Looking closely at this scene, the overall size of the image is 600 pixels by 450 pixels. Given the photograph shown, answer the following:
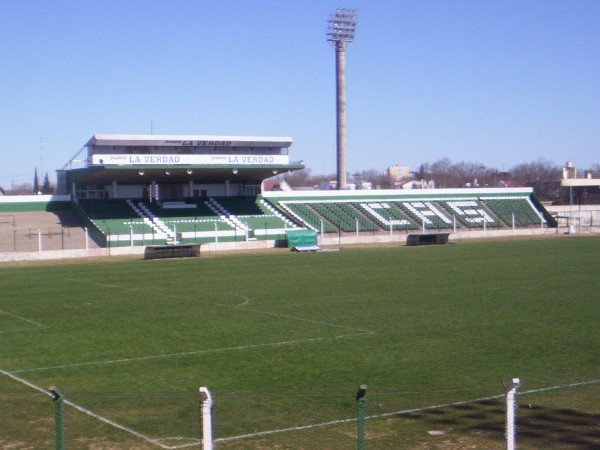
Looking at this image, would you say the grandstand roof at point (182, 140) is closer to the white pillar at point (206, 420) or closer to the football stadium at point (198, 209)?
the football stadium at point (198, 209)

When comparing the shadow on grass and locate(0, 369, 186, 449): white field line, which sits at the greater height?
the shadow on grass

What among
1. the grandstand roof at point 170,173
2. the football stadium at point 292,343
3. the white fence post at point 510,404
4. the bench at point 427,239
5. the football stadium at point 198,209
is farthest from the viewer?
the bench at point 427,239

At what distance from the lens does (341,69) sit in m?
93.8

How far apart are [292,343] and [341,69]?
7639cm

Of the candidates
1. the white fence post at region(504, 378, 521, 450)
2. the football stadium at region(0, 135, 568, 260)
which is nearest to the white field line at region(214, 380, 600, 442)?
the white fence post at region(504, 378, 521, 450)

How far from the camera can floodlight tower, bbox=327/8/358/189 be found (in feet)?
305

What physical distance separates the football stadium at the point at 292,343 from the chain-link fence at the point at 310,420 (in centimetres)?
5

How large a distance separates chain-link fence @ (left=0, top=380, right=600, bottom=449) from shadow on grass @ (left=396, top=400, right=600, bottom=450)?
1 centimetres

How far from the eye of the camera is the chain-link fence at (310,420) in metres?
11.4

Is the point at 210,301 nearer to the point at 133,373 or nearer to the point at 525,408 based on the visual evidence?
the point at 133,373

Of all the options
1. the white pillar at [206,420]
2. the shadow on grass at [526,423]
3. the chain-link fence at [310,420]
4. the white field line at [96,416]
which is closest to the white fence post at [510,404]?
the chain-link fence at [310,420]

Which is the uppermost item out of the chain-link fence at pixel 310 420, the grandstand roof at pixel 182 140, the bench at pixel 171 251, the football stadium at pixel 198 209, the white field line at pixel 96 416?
the grandstand roof at pixel 182 140

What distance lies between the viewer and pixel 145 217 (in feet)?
231

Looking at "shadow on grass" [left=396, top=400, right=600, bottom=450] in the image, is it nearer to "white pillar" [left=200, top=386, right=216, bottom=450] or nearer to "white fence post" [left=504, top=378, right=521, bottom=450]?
"white fence post" [left=504, top=378, right=521, bottom=450]
